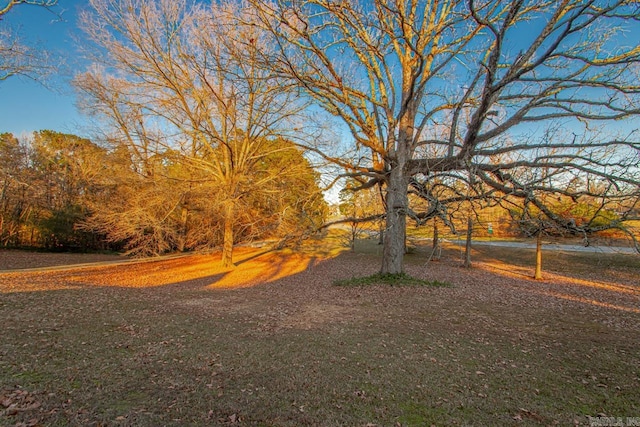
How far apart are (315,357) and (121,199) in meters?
17.9

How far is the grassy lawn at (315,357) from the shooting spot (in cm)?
350

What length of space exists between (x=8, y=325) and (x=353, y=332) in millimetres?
6510

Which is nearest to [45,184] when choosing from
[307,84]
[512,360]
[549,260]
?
[307,84]

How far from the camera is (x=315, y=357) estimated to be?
510 centimetres

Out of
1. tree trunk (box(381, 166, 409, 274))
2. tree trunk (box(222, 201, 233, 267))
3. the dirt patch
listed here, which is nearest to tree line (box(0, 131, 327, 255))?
tree trunk (box(222, 201, 233, 267))

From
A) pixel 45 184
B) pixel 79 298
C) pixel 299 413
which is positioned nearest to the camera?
pixel 299 413

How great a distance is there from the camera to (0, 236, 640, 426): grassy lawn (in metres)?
3.50

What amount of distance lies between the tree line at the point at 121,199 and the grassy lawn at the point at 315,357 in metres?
5.11

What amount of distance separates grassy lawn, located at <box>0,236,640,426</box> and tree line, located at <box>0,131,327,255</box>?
511 centimetres

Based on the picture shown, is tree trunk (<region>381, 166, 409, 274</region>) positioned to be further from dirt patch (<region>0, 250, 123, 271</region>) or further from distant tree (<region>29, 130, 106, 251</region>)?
distant tree (<region>29, 130, 106, 251</region>)

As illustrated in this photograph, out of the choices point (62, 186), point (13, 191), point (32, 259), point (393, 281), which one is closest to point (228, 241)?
point (393, 281)

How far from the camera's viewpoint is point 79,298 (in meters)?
8.89

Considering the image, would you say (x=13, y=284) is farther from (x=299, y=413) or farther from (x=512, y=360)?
(x=512, y=360)

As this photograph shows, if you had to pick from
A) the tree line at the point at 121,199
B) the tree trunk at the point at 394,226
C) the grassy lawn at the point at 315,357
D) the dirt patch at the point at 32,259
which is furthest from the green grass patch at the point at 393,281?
the dirt patch at the point at 32,259
